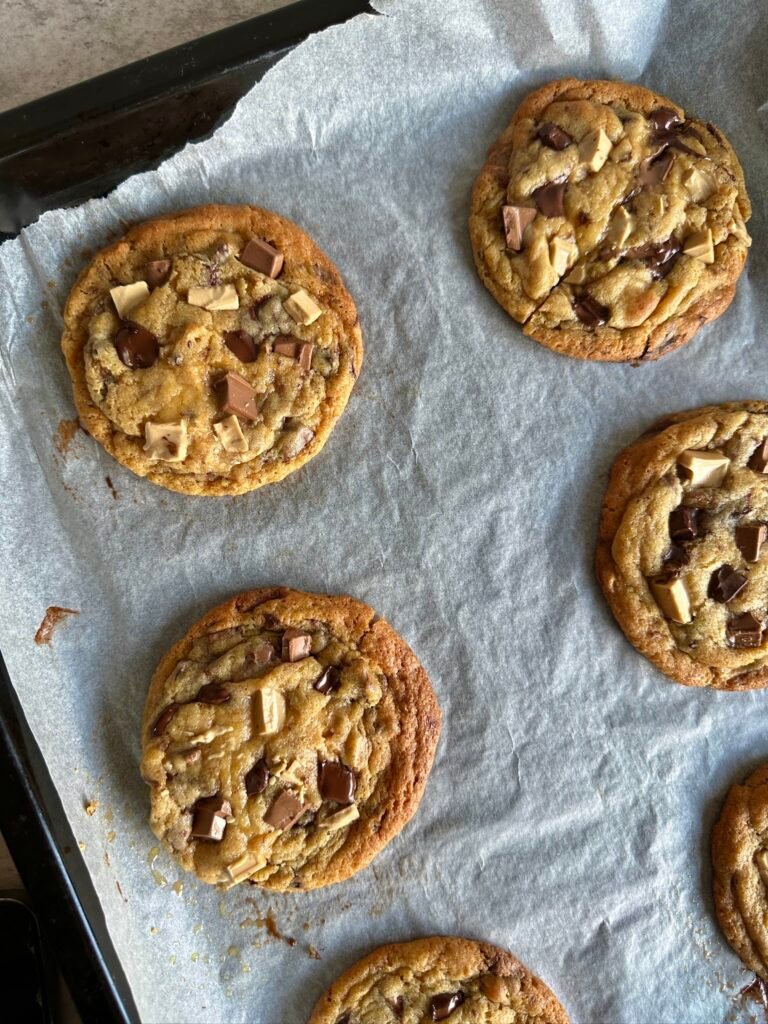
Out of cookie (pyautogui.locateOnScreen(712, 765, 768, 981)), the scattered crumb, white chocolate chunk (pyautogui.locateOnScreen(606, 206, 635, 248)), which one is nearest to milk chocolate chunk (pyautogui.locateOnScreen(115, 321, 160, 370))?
the scattered crumb

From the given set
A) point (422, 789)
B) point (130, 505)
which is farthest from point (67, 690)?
point (422, 789)

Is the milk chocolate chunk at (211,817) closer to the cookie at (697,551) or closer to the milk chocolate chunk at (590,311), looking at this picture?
the cookie at (697,551)

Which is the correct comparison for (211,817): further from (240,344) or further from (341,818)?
(240,344)

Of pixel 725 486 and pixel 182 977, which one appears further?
pixel 725 486

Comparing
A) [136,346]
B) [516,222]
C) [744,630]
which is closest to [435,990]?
[744,630]

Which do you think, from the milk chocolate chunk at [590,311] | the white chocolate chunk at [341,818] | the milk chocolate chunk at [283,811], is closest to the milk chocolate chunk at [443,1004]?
the white chocolate chunk at [341,818]

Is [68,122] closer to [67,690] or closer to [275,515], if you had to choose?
[275,515]
